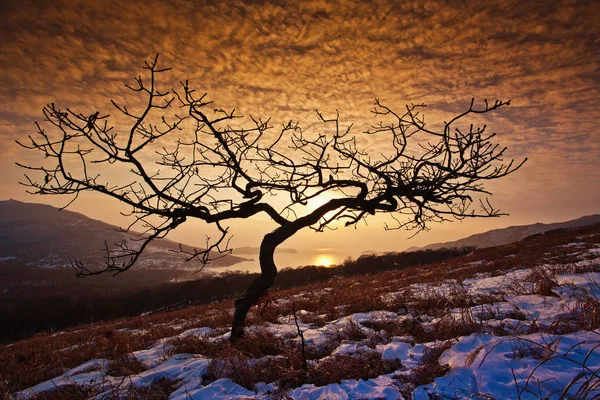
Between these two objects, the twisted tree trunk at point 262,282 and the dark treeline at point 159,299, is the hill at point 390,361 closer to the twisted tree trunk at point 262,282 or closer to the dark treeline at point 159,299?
the twisted tree trunk at point 262,282

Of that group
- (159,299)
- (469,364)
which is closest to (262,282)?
(469,364)

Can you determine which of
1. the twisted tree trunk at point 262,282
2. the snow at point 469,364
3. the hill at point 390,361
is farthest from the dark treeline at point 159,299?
the snow at point 469,364

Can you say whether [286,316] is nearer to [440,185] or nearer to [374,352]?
[374,352]

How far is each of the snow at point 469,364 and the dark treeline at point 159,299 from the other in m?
48.2

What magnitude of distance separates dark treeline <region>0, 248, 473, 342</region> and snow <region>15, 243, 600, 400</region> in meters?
48.2

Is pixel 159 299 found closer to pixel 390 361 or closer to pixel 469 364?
pixel 390 361

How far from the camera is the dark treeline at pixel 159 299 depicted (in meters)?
53.4

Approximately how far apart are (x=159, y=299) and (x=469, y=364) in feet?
225

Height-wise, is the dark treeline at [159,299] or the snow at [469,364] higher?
the snow at [469,364]

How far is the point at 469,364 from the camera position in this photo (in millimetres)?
2654

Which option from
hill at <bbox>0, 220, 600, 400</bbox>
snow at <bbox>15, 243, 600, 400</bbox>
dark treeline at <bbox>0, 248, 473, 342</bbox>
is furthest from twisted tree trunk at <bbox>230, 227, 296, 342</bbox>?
dark treeline at <bbox>0, 248, 473, 342</bbox>

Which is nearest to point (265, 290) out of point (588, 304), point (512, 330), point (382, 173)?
point (382, 173)

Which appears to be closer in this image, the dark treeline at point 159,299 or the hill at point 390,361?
the hill at point 390,361

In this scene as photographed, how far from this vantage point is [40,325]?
53.2 meters
